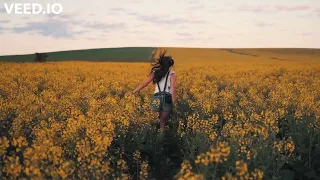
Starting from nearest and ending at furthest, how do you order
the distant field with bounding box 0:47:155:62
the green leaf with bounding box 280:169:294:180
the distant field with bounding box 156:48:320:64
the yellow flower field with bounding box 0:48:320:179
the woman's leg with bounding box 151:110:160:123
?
Answer: 1. the yellow flower field with bounding box 0:48:320:179
2. the green leaf with bounding box 280:169:294:180
3. the woman's leg with bounding box 151:110:160:123
4. the distant field with bounding box 156:48:320:64
5. the distant field with bounding box 0:47:155:62

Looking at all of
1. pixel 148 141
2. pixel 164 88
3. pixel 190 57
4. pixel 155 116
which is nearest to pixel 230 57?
pixel 190 57

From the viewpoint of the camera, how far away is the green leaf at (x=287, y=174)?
7.02 metres

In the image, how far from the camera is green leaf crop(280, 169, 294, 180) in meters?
7.02

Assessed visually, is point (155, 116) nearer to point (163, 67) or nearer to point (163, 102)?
point (163, 102)

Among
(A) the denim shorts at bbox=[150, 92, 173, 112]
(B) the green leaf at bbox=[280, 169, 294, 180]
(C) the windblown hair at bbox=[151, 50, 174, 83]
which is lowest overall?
(B) the green leaf at bbox=[280, 169, 294, 180]

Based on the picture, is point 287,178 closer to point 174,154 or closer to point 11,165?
point 174,154

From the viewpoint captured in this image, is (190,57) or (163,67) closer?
(163,67)

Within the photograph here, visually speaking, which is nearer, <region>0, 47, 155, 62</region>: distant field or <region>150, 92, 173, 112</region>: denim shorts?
<region>150, 92, 173, 112</region>: denim shorts

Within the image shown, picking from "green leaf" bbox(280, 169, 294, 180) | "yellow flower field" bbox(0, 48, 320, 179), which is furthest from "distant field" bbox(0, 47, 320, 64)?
"green leaf" bbox(280, 169, 294, 180)

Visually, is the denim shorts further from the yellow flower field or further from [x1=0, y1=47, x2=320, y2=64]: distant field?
[x1=0, y1=47, x2=320, y2=64]: distant field

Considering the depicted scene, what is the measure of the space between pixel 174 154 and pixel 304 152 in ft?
7.72

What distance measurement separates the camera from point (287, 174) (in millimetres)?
7047

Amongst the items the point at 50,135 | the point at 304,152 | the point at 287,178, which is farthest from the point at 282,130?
the point at 50,135

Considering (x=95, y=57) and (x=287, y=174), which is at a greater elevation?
(x=95, y=57)
